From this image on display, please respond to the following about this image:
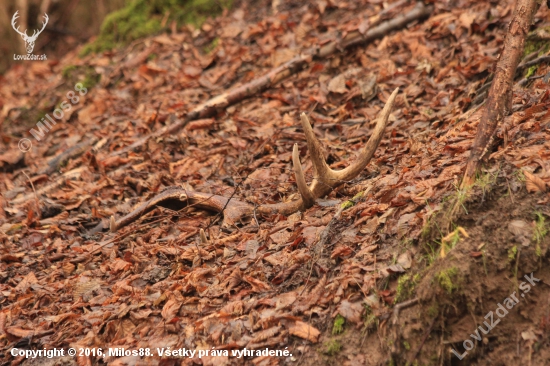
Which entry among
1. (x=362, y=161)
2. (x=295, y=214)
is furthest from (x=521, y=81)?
(x=295, y=214)

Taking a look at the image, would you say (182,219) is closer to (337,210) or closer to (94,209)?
(94,209)

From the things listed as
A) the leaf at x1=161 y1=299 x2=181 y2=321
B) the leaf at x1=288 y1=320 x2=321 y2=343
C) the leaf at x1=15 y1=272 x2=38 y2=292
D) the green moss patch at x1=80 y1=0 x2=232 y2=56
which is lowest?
the leaf at x1=288 y1=320 x2=321 y2=343

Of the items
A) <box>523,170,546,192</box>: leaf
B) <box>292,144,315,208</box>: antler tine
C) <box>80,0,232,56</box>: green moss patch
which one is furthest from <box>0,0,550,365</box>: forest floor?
<box>80,0,232,56</box>: green moss patch

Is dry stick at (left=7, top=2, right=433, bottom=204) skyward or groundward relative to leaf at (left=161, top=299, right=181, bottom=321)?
skyward

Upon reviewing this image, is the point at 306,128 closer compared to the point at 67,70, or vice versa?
the point at 306,128

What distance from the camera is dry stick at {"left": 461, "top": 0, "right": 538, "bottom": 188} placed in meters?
3.53

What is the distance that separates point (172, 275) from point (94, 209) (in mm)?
1658

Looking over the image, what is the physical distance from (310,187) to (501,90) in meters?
1.71

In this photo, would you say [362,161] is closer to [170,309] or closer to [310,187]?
[310,187]

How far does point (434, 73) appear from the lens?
20.1 feet

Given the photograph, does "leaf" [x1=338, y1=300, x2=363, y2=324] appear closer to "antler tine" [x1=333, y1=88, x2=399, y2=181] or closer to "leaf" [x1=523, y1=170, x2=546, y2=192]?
"leaf" [x1=523, y1=170, x2=546, y2=192]

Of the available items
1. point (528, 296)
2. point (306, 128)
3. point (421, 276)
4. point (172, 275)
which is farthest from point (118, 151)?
point (528, 296)
